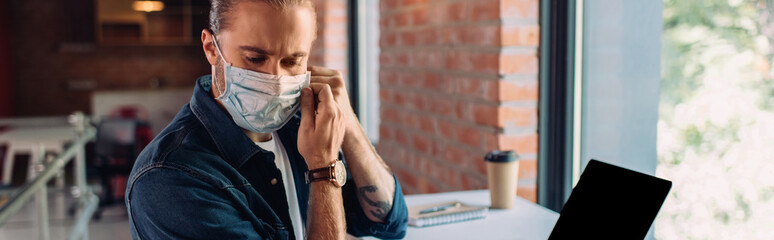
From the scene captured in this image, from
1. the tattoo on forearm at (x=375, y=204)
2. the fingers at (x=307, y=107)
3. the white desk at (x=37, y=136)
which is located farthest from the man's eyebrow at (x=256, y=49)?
the white desk at (x=37, y=136)

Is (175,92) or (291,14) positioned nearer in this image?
(291,14)

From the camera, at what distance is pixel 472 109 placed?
6.11 ft

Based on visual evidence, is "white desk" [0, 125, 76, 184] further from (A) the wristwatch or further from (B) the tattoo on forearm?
(A) the wristwatch

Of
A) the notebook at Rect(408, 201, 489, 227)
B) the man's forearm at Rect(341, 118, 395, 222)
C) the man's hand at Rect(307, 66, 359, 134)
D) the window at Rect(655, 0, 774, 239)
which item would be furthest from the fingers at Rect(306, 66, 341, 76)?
the window at Rect(655, 0, 774, 239)

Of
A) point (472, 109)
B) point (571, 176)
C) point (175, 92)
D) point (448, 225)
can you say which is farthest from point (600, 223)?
point (175, 92)

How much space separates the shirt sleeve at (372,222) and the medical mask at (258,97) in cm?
28

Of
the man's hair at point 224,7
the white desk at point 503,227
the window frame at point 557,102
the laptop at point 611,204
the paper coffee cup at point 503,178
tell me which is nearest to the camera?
the laptop at point 611,204

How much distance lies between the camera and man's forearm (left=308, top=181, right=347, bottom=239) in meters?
1.15

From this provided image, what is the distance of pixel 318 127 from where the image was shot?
119cm

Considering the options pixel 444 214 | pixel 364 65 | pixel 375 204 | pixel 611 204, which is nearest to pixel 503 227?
pixel 444 214

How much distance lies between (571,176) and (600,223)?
655 mm

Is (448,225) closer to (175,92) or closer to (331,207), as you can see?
(331,207)

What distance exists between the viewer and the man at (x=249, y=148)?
100 cm

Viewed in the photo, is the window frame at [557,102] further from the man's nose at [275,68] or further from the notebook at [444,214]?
the man's nose at [275,68]
